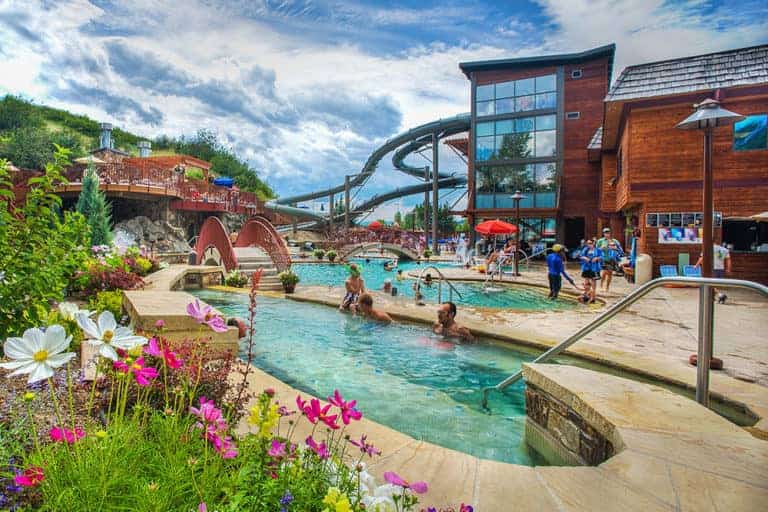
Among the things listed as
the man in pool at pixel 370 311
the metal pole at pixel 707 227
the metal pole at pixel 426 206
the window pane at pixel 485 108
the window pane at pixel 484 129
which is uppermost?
the window pane at pixel 485 108

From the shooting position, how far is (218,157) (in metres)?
62.7

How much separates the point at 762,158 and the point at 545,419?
46.6 ft

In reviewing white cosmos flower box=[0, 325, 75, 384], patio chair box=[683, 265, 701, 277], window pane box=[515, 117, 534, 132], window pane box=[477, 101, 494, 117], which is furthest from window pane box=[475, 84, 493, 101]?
white cosmos flower box=[0, 325, 75, 384]

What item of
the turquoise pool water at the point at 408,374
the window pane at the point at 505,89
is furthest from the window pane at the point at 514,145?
the turquoise pool water at the point at 408,374

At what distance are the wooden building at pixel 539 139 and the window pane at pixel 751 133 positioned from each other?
44.0 ft

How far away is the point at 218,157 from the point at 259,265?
54422 mm

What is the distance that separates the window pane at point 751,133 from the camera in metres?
12.5

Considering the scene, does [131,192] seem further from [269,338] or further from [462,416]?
[462,416]

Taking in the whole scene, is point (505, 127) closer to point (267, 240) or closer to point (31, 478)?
point (267, 240)

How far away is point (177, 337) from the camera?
4.33 m

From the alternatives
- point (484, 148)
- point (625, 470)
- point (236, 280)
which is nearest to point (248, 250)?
point (236, 280)

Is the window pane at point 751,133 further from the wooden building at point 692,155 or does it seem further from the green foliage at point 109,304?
the green foliage at point 109,304

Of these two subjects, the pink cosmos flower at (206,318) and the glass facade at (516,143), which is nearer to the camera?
the pink cosmos flower at (206,318)

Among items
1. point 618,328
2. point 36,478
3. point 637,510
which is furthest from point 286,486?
point 618,328
